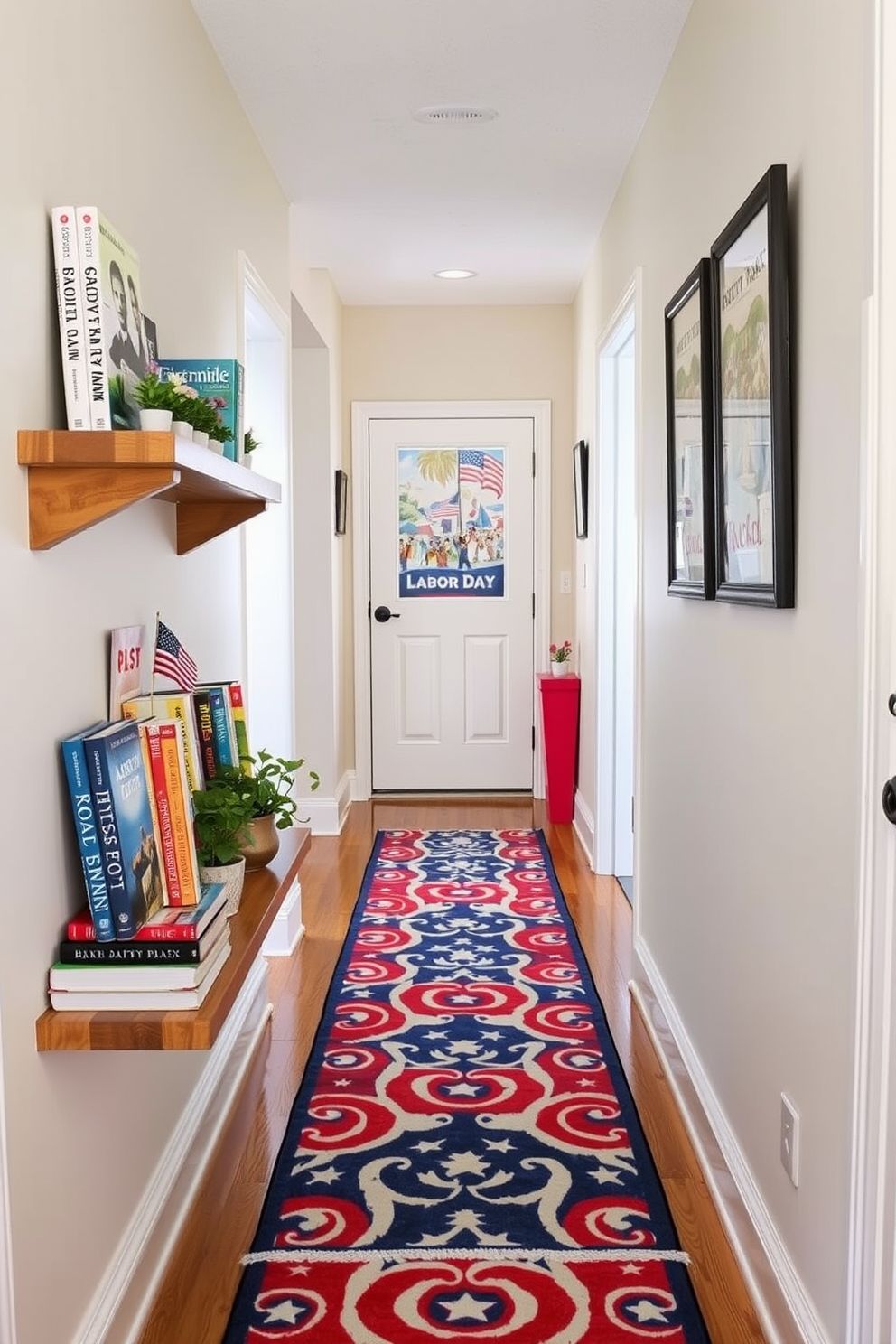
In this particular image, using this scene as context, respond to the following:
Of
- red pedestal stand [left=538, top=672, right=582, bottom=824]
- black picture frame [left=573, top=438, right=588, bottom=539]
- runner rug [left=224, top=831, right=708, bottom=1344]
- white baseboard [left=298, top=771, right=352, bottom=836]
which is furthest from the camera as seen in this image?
red pedestal stand [left=538, top=672, right=582, bottom=824]

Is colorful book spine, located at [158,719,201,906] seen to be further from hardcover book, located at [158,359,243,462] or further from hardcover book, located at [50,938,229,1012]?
hardcover book, located at [158,359,243,462]

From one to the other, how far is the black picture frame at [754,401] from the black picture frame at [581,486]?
9.65ft

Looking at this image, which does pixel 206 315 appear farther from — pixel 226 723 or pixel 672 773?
pixel 672 773

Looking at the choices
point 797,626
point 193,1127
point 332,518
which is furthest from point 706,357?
point 332,518

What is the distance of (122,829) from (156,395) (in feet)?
2.08

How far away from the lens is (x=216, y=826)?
2.12 meters

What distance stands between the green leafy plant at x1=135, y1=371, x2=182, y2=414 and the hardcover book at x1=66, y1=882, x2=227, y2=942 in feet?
2.40

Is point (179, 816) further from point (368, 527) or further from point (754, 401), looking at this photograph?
point (368, 527)

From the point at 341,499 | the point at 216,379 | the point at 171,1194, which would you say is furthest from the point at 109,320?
the point at 341,499

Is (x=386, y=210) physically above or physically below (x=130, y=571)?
above

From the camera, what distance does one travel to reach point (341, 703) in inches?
239

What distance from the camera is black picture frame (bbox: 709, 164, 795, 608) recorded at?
188 cm

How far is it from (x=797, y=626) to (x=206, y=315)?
5.42 feet

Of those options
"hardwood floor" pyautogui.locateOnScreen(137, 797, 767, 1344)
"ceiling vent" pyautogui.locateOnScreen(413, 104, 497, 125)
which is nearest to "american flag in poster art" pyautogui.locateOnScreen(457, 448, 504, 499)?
"hardwood floor" pyautogui.locateOnScreen(137, 797, 767, 1344)
